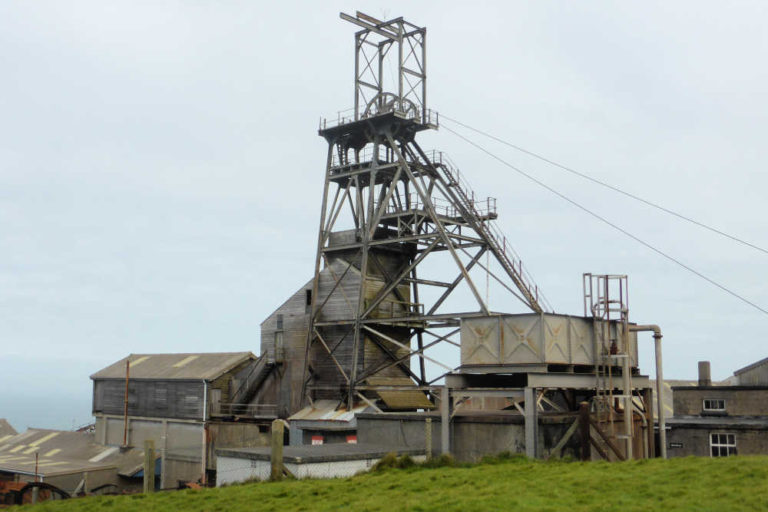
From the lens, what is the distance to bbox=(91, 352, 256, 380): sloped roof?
47.9 meters

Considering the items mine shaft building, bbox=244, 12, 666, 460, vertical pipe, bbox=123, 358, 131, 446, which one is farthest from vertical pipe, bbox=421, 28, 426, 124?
vertical pipe, bbox=123, 358, 131, 446

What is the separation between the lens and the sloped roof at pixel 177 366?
47.9 metres

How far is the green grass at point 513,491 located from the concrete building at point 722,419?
20084 mm

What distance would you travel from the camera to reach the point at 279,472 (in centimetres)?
2170

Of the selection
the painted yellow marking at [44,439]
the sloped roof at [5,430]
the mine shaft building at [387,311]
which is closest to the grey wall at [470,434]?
the mine shaft building at [387,311]

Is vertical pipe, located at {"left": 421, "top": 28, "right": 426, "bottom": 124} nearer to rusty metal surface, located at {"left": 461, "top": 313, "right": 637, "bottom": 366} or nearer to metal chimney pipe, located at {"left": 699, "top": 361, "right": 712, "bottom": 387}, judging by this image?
rusty metal surface, located at {"left": 461, "top": 313, "right": 637, "bottom": 366}

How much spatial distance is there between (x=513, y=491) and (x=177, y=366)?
38.6 meters

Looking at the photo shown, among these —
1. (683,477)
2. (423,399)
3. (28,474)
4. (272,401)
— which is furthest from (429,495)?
(28,474)

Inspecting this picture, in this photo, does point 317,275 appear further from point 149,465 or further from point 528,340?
point 149,465

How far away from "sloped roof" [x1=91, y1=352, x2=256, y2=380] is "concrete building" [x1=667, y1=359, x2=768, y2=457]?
2500 cm

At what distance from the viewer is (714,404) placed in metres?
41.0

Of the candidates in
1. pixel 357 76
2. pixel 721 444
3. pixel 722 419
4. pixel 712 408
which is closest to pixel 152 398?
pixel 357 76

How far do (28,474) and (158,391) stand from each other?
8.89 metres

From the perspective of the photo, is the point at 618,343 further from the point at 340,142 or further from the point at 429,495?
the point at 340,142
